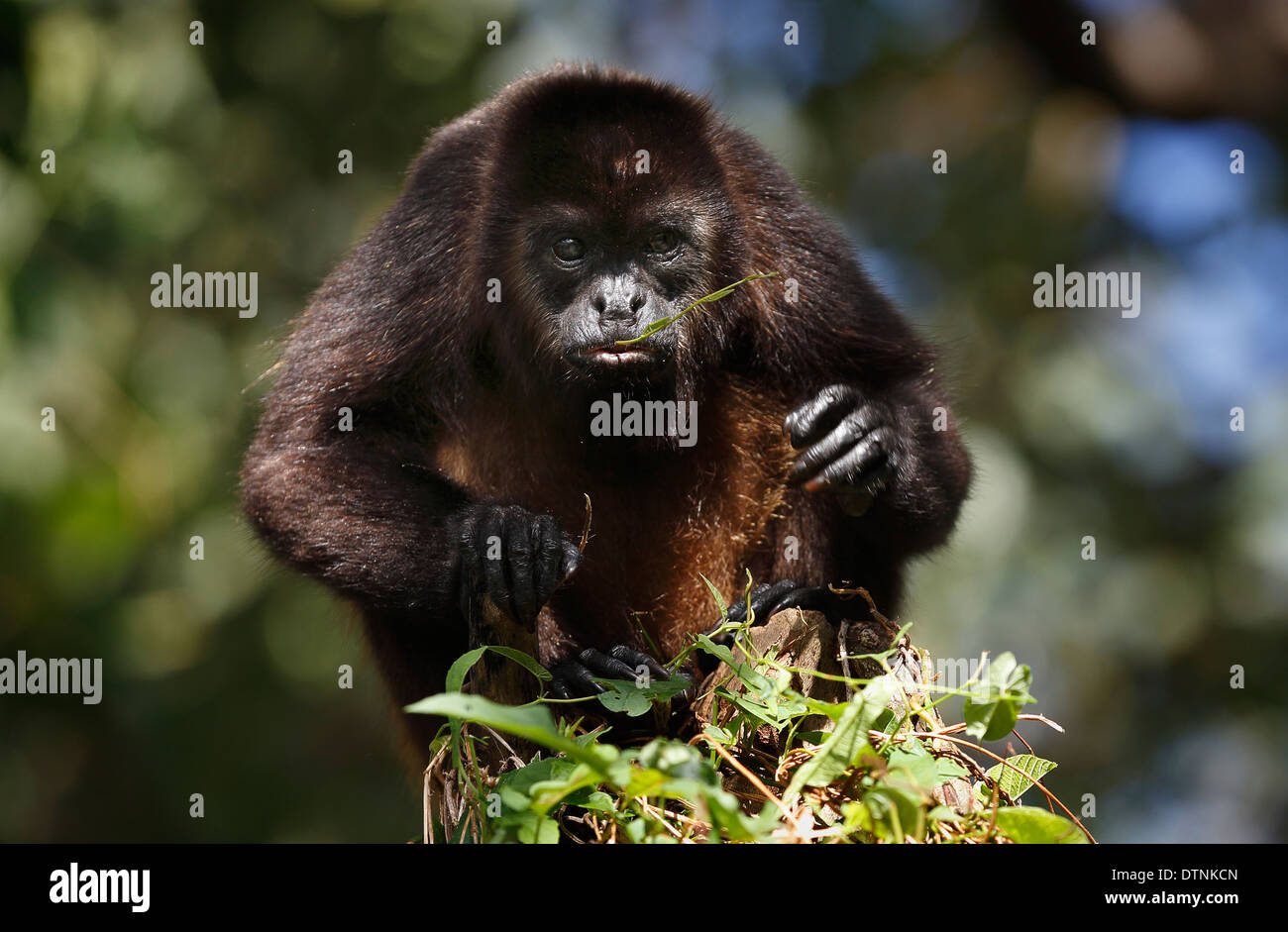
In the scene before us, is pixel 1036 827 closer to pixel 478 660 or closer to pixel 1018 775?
pixel 1018 775

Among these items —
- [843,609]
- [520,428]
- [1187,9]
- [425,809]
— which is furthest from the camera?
[1187,9]

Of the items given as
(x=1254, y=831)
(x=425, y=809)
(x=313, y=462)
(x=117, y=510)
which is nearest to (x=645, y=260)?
(x=313, y=462)

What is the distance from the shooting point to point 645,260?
15.6ft

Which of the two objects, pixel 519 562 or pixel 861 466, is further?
pixel 861 466

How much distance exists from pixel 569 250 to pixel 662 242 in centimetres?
36

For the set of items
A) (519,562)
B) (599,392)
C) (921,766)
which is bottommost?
(921,766)

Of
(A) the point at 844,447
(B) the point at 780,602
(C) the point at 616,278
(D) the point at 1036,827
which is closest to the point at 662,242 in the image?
(C) the point at 616,278

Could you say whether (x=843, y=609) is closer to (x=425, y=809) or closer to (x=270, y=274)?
(x=425, y=809)

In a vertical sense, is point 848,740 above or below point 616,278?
below

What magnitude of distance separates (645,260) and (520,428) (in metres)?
0.89

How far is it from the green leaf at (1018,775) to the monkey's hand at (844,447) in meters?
1.42

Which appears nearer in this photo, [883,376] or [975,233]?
[883,376]

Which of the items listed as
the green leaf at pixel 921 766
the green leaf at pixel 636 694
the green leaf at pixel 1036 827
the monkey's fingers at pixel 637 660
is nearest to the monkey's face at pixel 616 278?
the monkey's fingers at pixel 637 660

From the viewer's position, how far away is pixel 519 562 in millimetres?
3818
